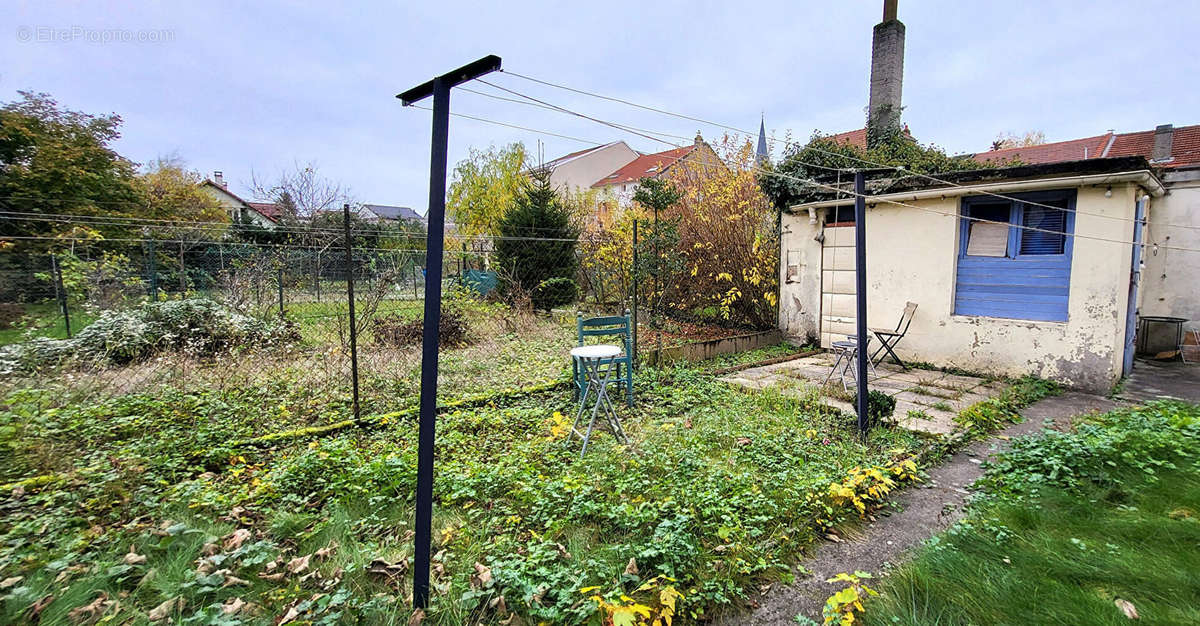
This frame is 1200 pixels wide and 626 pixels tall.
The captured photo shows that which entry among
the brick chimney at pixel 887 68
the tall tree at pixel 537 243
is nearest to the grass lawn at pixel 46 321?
the tall tree at pixel 537 243

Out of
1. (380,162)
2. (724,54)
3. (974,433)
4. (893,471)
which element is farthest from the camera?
(380,162)

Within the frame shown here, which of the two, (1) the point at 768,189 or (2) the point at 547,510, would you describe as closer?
(2) the point at 547,510

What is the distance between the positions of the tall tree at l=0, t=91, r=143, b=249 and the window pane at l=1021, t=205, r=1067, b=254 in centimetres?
1612

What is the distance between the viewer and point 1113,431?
12.6ft

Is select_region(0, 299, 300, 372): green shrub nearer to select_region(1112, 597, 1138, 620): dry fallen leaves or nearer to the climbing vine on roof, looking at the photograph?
select_region(1112, 597, 1138, 620): dry fallen leaves

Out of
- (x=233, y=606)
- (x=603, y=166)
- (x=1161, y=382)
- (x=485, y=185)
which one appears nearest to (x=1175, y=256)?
(x=1161, y=382)

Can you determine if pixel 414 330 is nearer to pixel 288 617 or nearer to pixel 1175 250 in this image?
pixel 288 617

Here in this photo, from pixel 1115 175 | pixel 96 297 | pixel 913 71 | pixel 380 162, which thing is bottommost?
pixel 96 297

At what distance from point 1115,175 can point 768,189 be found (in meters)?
4.25

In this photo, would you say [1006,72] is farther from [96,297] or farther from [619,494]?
[96,297]

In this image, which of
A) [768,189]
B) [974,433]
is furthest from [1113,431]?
[768,189]

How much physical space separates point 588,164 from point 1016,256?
70.6 feet

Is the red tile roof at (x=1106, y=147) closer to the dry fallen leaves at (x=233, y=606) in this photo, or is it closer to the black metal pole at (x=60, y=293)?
the dry fallen leaves at (x=233, y=606)

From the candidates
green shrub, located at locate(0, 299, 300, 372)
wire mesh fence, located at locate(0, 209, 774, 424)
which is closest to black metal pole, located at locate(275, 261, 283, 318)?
wire mesh fence, located at locate(0, 209, 774, 424)
